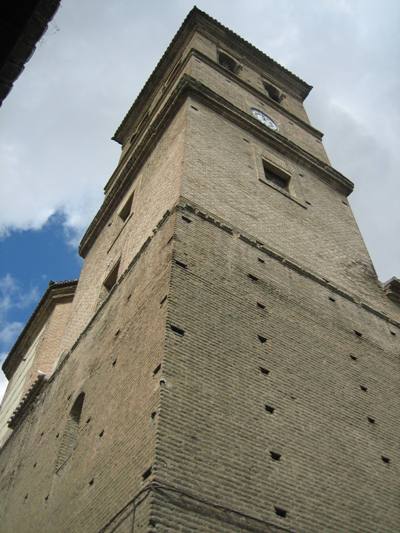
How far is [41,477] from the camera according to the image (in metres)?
8.94

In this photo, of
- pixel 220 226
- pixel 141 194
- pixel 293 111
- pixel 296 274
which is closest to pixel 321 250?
pixel 296 274

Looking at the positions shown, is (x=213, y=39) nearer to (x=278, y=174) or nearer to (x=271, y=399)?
(x=278, y=174)

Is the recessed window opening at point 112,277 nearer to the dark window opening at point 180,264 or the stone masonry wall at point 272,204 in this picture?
the stone masonry wall at point 272,204

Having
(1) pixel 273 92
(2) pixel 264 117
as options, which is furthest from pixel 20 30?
(1) pixel 273 92

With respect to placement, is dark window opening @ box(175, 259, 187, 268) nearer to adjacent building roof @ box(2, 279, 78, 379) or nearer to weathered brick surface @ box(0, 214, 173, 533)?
weathered brick surface @ box(0, 214, 173, 533)

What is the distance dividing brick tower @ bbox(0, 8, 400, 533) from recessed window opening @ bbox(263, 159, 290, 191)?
0.06 metres

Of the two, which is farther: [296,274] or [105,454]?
[296,274]

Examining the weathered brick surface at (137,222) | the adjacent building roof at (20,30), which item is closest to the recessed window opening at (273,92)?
the weathered brick surface at (137,222)

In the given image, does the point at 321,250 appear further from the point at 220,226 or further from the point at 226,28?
the point at 226,28

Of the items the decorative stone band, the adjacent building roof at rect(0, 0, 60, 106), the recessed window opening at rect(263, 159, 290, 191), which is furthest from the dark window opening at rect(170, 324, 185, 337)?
the recessed window opening at rect(263, 159, 290, 191)

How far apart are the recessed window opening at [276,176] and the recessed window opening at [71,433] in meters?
6.95

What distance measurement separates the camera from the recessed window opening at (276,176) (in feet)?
43.9

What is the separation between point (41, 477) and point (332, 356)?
4.96m

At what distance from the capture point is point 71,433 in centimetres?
896
